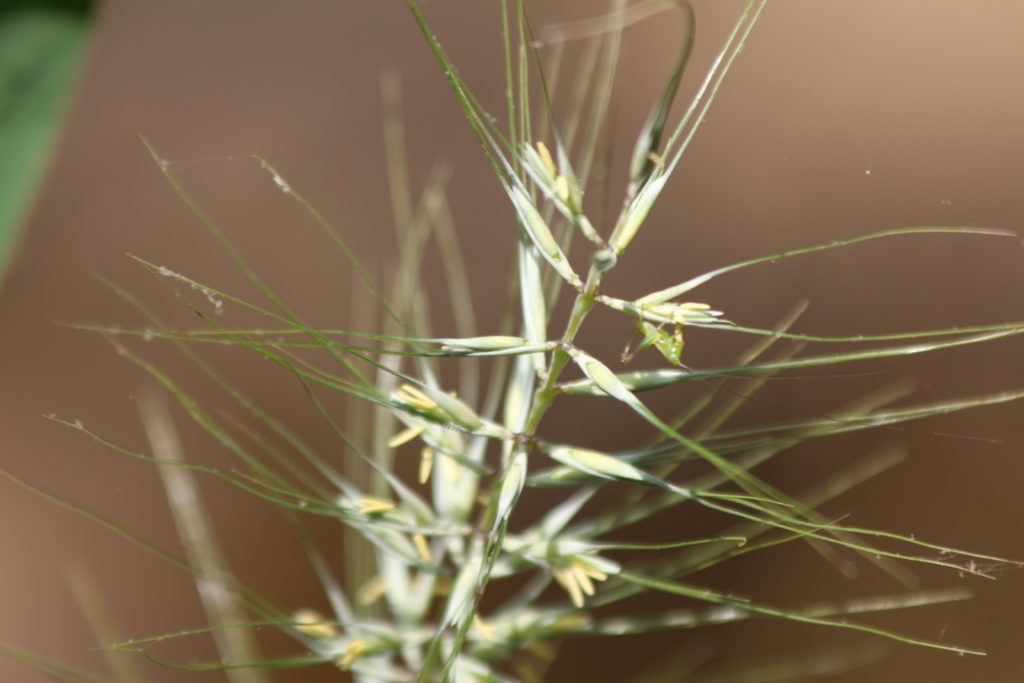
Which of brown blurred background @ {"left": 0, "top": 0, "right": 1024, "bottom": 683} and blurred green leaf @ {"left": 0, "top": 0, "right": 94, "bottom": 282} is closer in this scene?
blurred green leaf @ {"left": 0, "top": 0, "right": 94, "bottom": 282}

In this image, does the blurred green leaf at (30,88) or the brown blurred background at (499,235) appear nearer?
the blurred green leaf at (30,88)

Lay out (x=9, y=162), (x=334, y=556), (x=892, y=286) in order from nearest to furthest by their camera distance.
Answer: (x=9, y=162), (x=334, y=556), (x=892, y=286)

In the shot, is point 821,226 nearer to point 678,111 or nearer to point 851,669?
point 678,111

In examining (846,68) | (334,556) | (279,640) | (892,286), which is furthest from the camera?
(846,68)

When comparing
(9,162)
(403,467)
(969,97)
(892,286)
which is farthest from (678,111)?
(9,162)
